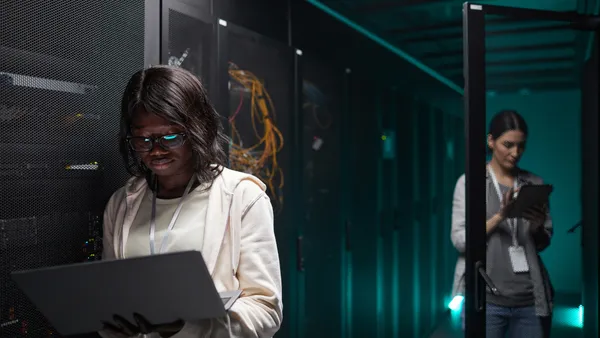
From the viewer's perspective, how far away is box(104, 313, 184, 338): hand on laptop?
113 centimetres

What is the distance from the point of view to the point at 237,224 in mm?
1290

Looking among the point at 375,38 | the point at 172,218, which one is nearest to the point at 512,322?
the point at 172,218

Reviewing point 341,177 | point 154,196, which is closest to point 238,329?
point 154,196

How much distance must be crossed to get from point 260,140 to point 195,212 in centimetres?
125

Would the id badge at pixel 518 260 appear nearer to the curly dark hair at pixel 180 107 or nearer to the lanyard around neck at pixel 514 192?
the lanyard around neck at pixel 514 192

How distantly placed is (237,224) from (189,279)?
0.25 m

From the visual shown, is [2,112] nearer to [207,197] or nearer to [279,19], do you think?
[207,197]

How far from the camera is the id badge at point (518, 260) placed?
7.20 feet

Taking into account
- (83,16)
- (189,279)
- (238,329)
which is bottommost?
(238,329)

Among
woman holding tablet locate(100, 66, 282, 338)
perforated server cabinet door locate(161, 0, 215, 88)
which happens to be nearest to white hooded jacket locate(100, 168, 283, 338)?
woman holding tablet locate(100, 66, 282, 338)

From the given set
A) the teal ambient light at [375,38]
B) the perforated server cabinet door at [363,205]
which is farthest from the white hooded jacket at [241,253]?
the perforated server cabinet door at [363,205]

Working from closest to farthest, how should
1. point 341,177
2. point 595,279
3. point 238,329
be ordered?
point 238,329, point 595,279, point 341,177

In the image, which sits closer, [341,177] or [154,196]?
[154,196]

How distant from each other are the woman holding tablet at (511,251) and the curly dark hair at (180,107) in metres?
1.26
